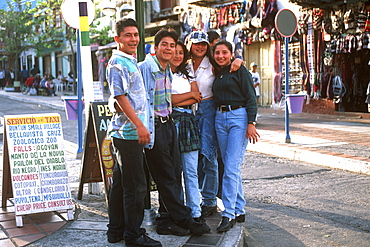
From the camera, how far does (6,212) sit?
5.02 meters

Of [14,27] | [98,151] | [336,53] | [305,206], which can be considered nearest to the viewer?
[98,151]

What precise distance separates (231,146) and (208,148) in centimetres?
28

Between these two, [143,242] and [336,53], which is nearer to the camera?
[143,242]

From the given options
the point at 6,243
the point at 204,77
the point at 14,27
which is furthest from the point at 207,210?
the point at 14,27

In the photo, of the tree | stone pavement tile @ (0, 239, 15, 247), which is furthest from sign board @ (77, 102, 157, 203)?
the tree

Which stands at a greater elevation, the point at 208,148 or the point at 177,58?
the point at 177,58

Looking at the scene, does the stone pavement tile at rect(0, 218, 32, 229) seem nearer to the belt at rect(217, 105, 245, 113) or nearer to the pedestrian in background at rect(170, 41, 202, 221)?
the pedestrian in background at rect(170, 41, 202, 221)

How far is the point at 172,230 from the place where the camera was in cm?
417

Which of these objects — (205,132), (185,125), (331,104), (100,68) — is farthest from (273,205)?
(100,68)

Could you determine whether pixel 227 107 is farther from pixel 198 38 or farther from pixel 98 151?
pixel 98 151

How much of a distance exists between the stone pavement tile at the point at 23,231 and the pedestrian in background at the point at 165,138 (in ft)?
3.69

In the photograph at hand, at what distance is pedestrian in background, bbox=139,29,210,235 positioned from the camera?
403 cm

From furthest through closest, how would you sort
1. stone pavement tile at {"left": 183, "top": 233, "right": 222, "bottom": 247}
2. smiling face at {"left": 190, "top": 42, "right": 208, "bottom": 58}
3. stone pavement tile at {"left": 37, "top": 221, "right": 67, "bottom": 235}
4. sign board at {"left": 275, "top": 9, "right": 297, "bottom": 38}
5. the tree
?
1. the tree
2. sign board at {"left": 275, "top": 9, "right": 297, "bottom": 38}
3. smiling face at {"left": 190, "top": 42, "right": 208, "bottom": 58}
4. stone pavement tile at {"left": 37, "top": 221, "right": 67, "bottom": 235}
5. stone pavement tile at {"left": 183, "top": 233, "right": 222, "bottom": 247}

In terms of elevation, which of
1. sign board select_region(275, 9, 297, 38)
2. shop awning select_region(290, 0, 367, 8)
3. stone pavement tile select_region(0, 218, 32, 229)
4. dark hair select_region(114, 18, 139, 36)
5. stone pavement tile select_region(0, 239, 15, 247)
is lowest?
stone pavement tile select_region(0, 218, 32, 229)
